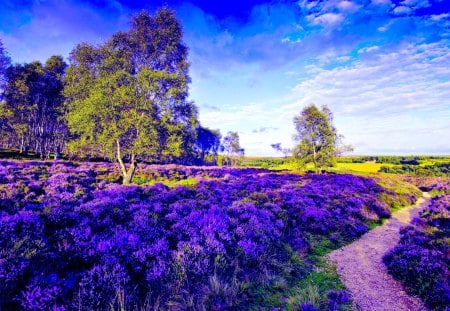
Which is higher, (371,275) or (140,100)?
(140,100)

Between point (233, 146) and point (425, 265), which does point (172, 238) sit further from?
point (233, 146)

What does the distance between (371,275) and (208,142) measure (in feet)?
347

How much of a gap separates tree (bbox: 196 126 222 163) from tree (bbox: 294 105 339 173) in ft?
213

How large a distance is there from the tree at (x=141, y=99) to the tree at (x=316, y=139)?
2854 cm

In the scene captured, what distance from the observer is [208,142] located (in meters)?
112

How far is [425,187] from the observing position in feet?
124

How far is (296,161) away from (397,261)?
37.3m

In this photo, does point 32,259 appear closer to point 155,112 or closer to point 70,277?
point 70,277

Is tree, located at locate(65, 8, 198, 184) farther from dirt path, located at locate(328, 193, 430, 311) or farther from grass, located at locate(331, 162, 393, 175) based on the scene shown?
grass, located at locate(331, 162, 393, 175)

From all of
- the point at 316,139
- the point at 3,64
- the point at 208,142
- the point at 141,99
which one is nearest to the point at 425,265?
the point at 141,99

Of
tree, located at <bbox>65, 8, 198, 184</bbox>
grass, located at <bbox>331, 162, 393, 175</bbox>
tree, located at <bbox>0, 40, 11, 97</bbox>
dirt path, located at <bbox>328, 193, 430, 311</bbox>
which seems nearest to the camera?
dirt path, located at <bbox>328, 193, 430, 311</bbox>

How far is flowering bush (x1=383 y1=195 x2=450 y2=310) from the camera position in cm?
628

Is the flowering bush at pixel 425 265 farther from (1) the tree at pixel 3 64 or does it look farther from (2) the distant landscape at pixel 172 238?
(1) the tree at pixel 3 64

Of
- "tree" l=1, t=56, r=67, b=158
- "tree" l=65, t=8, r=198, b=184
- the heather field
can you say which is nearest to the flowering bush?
the heather field
